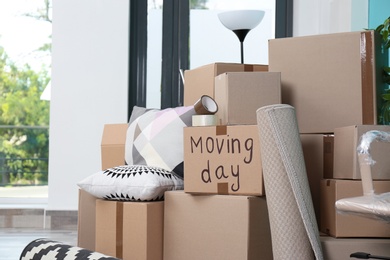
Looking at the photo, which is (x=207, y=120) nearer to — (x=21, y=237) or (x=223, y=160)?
(x=223, y=160)

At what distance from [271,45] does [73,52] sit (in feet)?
8.51

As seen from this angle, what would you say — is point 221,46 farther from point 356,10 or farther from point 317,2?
point 356,10

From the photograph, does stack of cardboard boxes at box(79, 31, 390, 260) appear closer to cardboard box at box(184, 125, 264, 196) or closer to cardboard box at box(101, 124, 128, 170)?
cardboard box at box(184, 125, 264, 196)

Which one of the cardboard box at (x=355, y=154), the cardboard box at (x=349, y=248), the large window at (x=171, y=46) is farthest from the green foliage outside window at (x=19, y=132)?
the cardboard box at (x=349, y=248)

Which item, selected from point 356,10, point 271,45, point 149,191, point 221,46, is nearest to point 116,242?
point 149,191

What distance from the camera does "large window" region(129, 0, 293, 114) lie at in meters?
5.24

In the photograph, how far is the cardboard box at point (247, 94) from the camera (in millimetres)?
2697

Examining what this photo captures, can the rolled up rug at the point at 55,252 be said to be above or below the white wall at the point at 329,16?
below

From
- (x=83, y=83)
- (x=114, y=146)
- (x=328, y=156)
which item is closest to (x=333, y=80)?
(x=328, y=156)

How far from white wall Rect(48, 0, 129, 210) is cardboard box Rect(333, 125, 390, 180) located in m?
2.80

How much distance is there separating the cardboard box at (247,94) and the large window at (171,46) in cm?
252

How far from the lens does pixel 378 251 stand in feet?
7.75

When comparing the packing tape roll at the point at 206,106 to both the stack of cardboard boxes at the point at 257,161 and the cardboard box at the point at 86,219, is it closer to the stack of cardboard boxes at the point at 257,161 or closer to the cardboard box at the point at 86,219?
the stack of cardboard boxes at the point at 257,161

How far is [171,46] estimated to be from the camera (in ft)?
17.2
